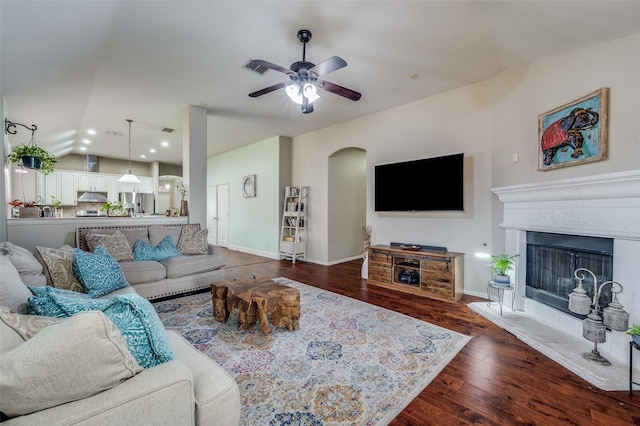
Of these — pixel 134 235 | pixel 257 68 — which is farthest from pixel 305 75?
pixel 134 235

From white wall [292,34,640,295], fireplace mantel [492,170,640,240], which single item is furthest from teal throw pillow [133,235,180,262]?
fireplace mantel [492,170,640,240]

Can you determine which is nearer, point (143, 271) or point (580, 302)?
point (580, 302)

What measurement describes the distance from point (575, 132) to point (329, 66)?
2.33 metres

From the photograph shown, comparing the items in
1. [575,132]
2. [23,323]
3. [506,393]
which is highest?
[575,132]

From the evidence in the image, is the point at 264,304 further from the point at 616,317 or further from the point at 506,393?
the point at 616,317

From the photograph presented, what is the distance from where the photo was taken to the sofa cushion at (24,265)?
1.96m

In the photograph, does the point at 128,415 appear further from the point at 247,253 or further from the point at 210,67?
the point at 247,253

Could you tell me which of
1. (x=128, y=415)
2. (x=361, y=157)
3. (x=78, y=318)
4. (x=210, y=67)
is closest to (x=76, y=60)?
(x=210, y=67)

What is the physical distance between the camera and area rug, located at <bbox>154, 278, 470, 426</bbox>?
5.44 feet

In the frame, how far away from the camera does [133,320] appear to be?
1029 millimetres

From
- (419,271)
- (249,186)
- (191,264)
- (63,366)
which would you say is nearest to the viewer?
(63,366)

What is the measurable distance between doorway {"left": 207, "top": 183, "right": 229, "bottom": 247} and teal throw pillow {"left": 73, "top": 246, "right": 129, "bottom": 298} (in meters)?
5.50

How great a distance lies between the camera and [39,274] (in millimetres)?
2143

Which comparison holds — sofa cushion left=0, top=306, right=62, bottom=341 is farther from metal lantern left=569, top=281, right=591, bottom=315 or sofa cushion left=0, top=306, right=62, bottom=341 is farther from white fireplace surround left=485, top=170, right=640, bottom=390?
metal lantern left=569, top=281, right=591, bottom=315
